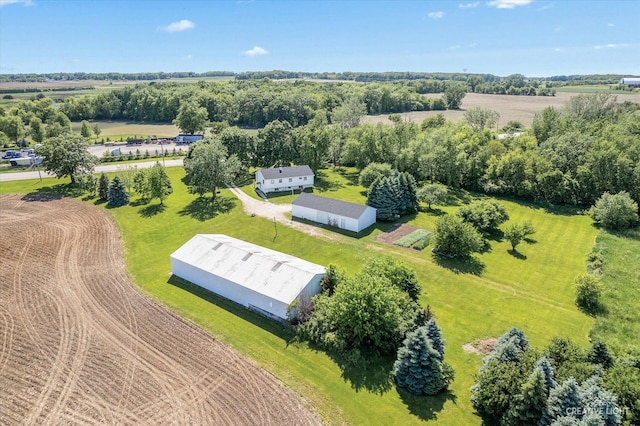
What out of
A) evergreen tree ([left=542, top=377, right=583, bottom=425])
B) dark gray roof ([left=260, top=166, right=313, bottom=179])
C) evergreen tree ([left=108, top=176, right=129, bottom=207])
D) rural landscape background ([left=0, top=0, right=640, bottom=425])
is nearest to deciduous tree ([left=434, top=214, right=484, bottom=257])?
rural landscape background ([left=0, top=0, right=640, bottom=425])

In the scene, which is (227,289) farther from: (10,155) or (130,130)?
(130,130)

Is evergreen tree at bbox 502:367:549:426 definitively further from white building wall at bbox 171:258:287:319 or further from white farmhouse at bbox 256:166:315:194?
white farmhouse at bbox 256:166:315:194

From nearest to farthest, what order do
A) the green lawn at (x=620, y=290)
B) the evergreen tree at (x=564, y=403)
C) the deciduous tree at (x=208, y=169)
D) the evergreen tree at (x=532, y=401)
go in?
the evergreen tree at (x=564, y=403) < the evergreen tree at (x=532, y=401) < the green lawn at (x=620, y=290) < the deciduous tree at (x=208, y=169)

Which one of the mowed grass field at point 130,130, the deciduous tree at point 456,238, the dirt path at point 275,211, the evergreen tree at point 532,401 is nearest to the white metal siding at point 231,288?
the dirt path at point 275,211

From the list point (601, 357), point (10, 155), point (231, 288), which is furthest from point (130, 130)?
point (601, 357)

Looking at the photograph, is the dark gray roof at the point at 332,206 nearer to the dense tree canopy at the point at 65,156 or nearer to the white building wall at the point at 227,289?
the white building wall at the point at 227,289

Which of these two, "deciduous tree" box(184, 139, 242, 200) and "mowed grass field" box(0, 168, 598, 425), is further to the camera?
"deciduous tree" box(184, 139, 242, 200)
